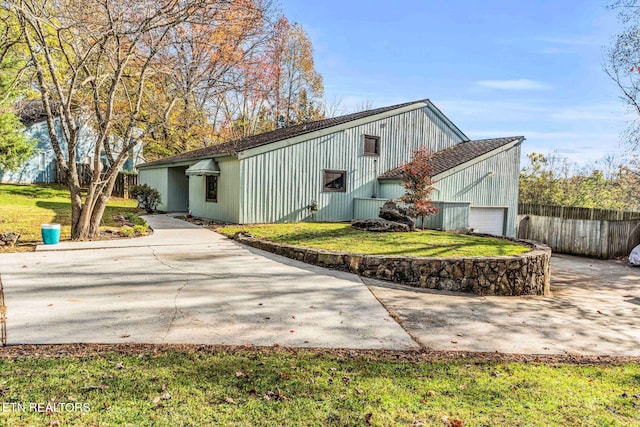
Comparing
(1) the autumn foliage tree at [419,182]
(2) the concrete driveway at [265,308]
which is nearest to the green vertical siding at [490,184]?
(1) the autumn foliage tree at [419,182]

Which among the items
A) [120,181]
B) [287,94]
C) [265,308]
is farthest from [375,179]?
[120,181]

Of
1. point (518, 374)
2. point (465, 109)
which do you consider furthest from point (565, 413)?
point (465, 109)

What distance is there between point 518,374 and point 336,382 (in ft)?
5.89

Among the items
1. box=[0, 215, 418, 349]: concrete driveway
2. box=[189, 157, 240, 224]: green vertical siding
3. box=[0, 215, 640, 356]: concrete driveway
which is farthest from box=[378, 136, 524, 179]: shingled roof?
box=[0, 215, 418, 349]: concrete driveway

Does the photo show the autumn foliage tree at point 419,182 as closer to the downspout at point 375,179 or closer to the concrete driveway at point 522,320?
the concrete driveway at point 522,320

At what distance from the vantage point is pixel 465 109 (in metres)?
27.5

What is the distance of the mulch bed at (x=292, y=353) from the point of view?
3486 millimetres

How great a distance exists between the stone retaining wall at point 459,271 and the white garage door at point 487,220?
8281 millimetres

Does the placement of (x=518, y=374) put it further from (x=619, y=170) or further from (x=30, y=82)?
(x=619, y=170)

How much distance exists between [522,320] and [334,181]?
417 inches

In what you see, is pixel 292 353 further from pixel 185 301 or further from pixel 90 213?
pixel 90 213

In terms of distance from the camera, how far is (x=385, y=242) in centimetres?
952

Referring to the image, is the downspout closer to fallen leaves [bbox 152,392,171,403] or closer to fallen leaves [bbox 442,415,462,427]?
fallen leaves [bbox 442,415,462,427]

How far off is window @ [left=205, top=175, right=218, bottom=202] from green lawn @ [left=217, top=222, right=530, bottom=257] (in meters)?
3.04
